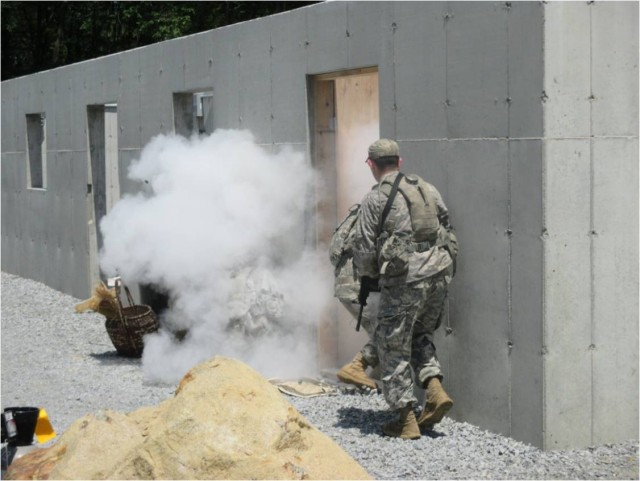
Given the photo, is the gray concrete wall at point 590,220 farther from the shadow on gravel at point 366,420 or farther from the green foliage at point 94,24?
the green foliage at point 94,24

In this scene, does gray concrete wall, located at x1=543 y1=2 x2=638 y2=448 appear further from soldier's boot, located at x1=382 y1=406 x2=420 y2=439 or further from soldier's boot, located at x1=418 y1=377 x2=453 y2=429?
soldier's boot, located at x1=382 y1=406 x2=420 y2=439

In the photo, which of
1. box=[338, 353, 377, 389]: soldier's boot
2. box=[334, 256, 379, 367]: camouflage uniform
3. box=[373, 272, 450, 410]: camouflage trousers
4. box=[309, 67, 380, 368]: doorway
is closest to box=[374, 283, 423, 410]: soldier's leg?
box=[373, 272, 450, 410]: camouflage trousers

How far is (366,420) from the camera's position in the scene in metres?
7.95

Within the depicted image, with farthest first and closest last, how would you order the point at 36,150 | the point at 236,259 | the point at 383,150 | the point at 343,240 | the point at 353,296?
1. the point at 36,150
2. the point at 236,259
3. the point at 353,296
4. the point at 343,240
5. the point at 383,150

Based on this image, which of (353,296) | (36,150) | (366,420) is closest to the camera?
(366,420)

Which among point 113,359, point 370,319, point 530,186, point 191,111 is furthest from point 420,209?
point 191,111

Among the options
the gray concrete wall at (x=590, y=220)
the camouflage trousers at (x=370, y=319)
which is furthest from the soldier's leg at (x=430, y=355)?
the gray concrete wall at (x=590, y=220)

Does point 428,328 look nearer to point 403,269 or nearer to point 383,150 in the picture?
point 403,269

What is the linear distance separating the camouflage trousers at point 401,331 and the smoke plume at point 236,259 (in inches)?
84.6

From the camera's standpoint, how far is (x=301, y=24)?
9625mm

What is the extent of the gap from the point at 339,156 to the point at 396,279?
241 centimetres

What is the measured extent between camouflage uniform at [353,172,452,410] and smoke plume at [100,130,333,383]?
217 centimetres

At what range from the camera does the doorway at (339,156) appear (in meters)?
9.20

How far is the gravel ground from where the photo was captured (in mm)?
6707
